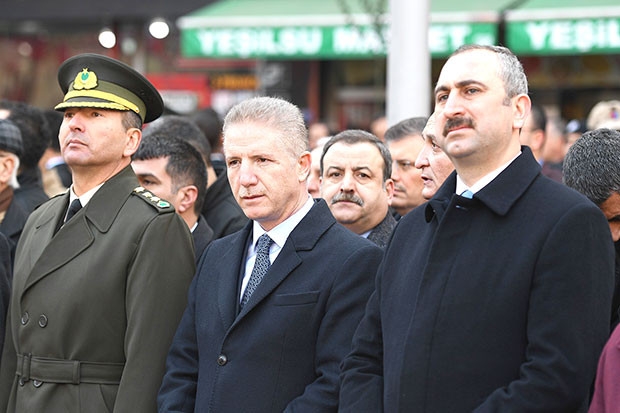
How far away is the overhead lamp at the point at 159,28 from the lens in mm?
14391

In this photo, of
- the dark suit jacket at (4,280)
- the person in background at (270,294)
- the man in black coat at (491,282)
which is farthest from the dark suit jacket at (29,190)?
the man in black coat at (491,282)

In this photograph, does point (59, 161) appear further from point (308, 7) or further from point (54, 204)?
point (308, 7)

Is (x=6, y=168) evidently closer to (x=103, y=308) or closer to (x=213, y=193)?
Result: (x=213, y=193)

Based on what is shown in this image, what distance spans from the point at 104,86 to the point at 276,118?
2.75 ft

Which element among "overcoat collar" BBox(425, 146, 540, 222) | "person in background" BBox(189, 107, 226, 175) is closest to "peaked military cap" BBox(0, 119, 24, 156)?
"person in background" BBox(189, 107, 226, 175)

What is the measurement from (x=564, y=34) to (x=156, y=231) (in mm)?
7724

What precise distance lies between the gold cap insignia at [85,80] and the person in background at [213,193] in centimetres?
120

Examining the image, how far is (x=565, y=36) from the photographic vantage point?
34.9 feet

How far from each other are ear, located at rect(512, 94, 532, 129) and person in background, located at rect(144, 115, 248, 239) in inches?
103

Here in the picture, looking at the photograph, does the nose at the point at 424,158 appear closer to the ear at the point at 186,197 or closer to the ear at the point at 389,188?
the ear at the point at 389,188

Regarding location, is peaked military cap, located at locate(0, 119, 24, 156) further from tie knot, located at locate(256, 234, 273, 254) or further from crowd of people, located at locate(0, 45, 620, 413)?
tie knot, located at locate(256, 234, 273, 254)

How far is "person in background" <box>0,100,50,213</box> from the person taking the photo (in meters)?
5.91

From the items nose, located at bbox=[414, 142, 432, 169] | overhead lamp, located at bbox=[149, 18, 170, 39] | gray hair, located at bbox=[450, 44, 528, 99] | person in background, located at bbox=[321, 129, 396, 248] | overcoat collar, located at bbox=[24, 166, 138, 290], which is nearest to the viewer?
gray hair, located at bbox=[450, 44, 528, 99]

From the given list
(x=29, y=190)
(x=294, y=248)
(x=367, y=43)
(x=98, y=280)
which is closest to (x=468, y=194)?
(x=294, y=248)
